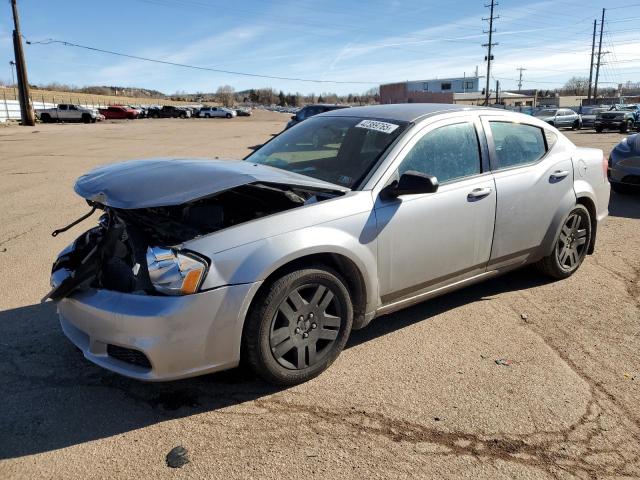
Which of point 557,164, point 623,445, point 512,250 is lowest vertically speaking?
point 623,445

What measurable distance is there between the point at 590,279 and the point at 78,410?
4656mm

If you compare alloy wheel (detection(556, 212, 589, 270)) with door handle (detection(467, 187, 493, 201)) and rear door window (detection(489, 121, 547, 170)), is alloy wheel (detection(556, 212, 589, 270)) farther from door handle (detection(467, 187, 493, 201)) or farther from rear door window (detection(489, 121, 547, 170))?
door handle (detection(467, 187, 493, 201))

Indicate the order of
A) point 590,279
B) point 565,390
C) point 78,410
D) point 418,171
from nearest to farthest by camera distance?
point 78,410, point 565,390, point 418,171, point 590,279

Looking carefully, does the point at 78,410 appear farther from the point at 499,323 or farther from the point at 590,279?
the point at 590,279

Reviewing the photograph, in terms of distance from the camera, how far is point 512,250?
4430 mm

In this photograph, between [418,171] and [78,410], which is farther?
[418,171]

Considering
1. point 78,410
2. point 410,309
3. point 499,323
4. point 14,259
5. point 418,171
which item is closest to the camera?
point 78,410

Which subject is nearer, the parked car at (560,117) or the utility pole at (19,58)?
the parked car at (560,117)

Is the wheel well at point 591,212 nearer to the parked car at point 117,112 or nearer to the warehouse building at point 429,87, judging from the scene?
the parked car at point 117,112

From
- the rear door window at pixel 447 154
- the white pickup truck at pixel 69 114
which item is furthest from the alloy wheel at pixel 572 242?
the white pickup truck at pixel 69 114

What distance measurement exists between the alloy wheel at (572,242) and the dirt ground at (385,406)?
50cm

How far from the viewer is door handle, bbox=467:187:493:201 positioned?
4008 millimetres

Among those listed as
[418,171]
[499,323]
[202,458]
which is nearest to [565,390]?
[499,323]

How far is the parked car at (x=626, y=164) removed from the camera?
9078mm
